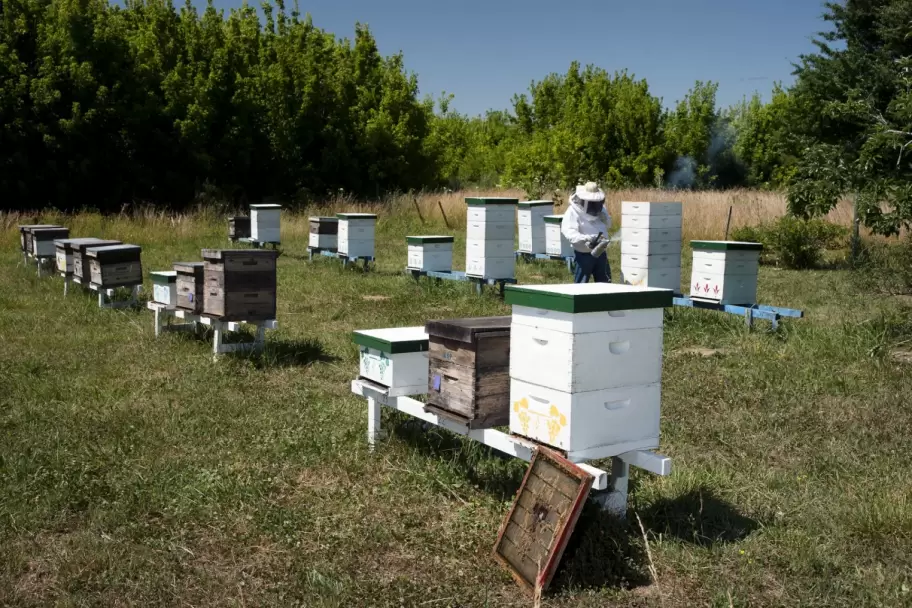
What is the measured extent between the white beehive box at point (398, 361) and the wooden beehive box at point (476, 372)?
1.72 ft

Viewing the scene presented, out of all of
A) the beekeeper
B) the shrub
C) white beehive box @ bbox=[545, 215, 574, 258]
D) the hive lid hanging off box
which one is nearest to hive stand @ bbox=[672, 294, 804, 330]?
the beekeeper

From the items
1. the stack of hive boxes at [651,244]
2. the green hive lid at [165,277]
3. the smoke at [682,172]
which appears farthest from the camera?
the smoke at [682,172]

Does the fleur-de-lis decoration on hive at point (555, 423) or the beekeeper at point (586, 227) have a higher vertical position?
the beekeeper at point (586, 227)

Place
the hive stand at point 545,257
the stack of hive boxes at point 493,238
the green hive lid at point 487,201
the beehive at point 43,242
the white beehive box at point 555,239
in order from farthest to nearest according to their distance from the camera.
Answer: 1. the white beehive box at point 555,239
2. the hive stand at point 545,257
3. the beehive at point 43,242
4. the stack of hive boxes at point 493,238
5. the green hive lid at point 487,201

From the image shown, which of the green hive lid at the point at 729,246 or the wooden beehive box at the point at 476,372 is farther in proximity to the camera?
the green hive lid at the point at 729,246

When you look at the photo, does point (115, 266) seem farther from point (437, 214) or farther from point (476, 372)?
point (437, 214)

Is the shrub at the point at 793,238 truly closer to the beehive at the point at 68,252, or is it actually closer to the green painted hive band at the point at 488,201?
the green painted hive band at the point at 488,201

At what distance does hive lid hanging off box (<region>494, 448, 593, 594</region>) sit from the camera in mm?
3604

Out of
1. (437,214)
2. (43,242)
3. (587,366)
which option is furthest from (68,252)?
(437,214)

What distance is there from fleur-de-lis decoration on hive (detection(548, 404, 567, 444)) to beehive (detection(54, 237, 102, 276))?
8721mm

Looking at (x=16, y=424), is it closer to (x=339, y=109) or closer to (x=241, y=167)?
(x=241, y=167)

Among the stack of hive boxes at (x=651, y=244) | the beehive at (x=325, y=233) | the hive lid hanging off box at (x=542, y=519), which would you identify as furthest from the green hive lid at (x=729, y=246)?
the beehive at (x=325, y=233)

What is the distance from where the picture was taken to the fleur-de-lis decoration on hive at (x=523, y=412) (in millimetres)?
4152

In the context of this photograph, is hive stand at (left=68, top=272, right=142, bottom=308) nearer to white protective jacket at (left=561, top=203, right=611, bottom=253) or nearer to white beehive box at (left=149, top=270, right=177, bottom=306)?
white beehive box at (left=149, top=270, right=177, bottom=306)
